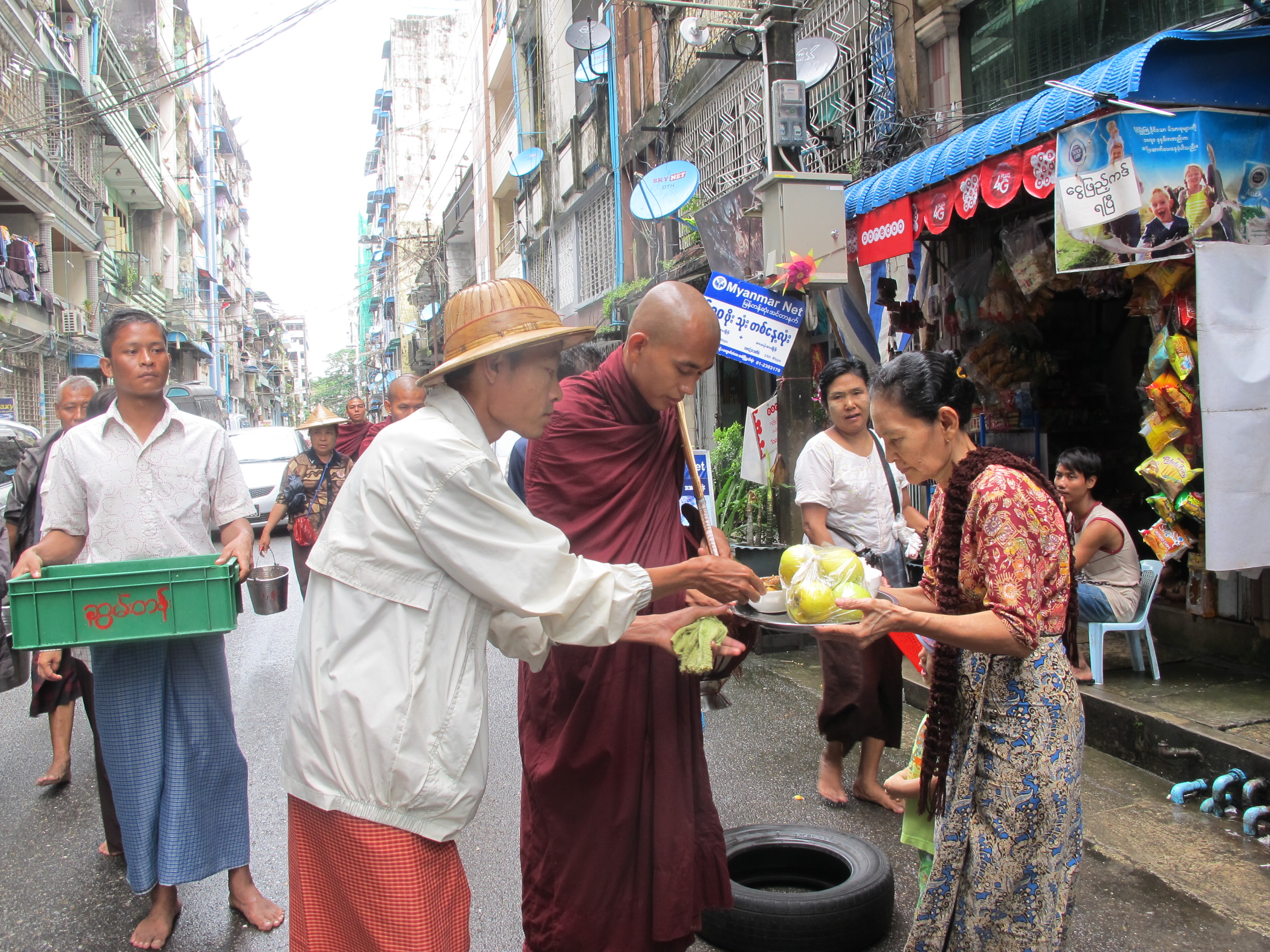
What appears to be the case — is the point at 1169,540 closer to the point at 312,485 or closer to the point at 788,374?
the point at 788,374

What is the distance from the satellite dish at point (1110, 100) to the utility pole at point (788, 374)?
8.33 ft

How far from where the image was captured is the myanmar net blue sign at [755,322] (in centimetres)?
652

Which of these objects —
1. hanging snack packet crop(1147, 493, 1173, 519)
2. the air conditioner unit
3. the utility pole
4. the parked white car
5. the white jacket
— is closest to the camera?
the white jacket

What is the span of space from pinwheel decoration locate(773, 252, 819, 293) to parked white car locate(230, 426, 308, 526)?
9.84 m

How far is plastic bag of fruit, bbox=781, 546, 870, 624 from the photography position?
7.47ft

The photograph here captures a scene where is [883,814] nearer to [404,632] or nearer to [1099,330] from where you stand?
[404,632]

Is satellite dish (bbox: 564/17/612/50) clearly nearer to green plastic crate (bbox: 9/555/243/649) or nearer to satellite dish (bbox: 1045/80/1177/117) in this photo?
satellite dish (bbox: 1045/80/1177/117)

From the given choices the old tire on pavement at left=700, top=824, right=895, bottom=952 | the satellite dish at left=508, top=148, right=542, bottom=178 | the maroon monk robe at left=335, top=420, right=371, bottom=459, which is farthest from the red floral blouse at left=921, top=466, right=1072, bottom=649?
the satellite dish at left=508, top=148, right=542, bottom=178

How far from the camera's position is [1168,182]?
14.7 ft

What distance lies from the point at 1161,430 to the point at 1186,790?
6.08 ft

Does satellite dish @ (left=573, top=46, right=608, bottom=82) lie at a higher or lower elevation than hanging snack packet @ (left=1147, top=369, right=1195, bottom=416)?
higher

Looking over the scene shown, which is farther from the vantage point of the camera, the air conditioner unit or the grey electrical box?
the air conditioner unit

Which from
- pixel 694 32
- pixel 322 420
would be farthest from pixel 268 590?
pixel 694 32

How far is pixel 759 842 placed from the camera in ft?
10.8
